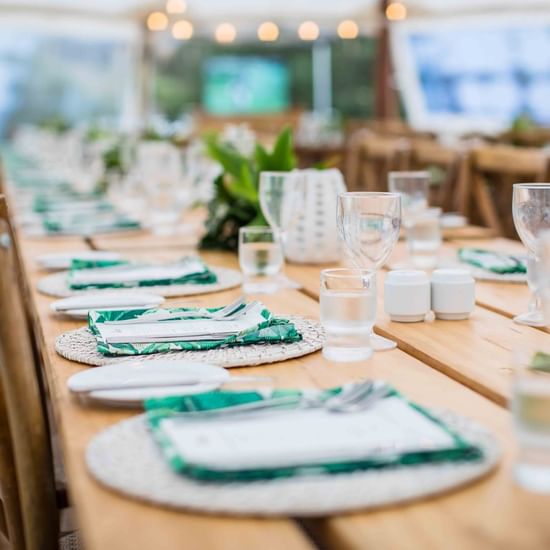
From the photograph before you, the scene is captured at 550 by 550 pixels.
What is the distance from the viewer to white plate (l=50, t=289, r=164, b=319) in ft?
5.04

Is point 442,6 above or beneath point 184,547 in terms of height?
above

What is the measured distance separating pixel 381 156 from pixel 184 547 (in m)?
3.72

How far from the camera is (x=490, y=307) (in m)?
1.59

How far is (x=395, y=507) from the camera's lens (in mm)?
770

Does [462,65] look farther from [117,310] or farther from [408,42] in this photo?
[117,310]

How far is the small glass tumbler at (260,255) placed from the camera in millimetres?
1760

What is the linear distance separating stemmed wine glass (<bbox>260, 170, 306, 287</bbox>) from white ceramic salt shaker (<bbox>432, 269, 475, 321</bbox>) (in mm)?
386

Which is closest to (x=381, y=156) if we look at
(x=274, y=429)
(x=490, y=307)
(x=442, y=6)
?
(x=490, y=307)

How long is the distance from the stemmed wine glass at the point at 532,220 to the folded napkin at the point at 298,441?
22.3 inches

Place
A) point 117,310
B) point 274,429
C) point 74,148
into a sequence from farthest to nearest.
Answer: point 74,148 → point 117,310 → point 274,429

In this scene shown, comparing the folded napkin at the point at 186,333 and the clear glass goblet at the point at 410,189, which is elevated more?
the clear glass goblet at the point at 410,189

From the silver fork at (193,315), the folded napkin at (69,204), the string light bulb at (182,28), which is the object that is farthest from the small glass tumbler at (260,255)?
the string light bulb at (182,28)

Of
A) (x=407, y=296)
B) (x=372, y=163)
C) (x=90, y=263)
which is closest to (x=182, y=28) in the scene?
(x=372, y=163)

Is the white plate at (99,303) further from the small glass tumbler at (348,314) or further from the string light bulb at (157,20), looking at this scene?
the string light bulb at (157,20)
